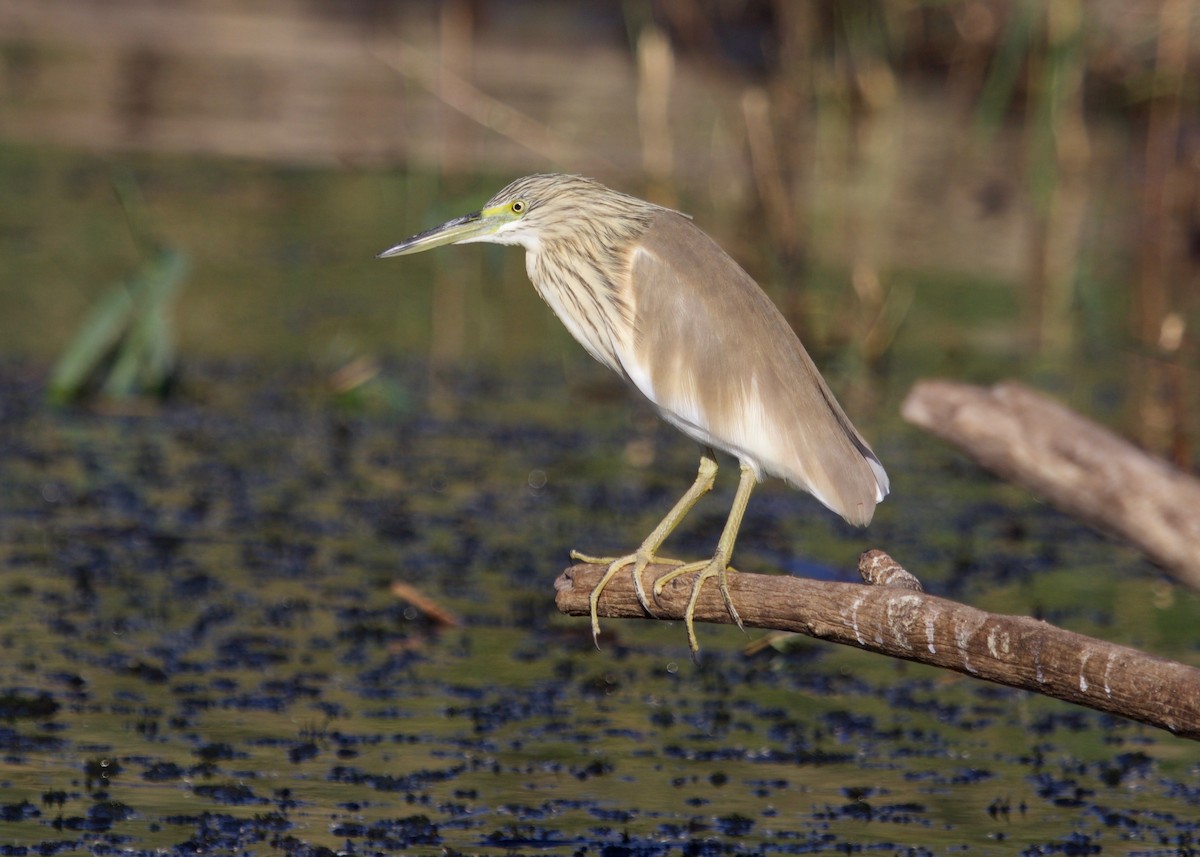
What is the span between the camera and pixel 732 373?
404cm

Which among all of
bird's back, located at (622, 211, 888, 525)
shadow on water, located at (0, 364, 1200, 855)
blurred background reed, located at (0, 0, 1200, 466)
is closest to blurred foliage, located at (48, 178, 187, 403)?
shadow on water, located at (0, 364, 1200, 855)

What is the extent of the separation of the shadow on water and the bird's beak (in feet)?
4.25

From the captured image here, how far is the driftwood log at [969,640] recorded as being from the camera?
2.91 m

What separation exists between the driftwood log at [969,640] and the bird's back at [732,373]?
0.46 metres

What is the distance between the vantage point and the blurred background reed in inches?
355

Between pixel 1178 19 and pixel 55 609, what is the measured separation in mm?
5448

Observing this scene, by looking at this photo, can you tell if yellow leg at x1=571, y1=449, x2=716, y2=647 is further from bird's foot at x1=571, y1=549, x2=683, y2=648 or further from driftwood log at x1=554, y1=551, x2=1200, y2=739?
driftwood log at x1=554, y1=551, x2=1200, y2=739

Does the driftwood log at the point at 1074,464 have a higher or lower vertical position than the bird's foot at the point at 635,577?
higher

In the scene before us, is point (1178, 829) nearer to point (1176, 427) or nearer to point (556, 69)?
point (1176, 427)

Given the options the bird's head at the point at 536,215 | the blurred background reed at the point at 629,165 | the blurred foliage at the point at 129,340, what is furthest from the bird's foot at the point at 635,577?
the blurred foliage at the point at 129,340

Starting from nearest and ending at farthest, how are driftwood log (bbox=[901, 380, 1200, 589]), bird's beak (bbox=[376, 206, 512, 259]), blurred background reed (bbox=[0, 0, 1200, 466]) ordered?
bird's beak (bbox=[376, 206, 512, 259]) → driftwood log (bbox=[901, 380, 1200, 589]) → blurred background reed (bbox=[0, 0, 1200, 466])

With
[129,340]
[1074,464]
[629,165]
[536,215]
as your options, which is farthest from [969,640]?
[629,165]

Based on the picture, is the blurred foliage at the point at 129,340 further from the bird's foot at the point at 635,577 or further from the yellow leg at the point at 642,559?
the bird's foot at the point at 635,577

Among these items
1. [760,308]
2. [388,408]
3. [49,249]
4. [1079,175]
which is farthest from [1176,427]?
[1079,175]
